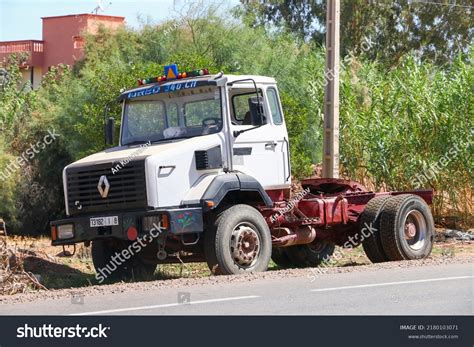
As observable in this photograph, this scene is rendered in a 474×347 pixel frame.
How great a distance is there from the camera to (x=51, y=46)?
4156 centimetres

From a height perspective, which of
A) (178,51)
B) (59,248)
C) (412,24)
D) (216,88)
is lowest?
(59,248)

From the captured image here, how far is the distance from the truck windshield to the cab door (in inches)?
13.4

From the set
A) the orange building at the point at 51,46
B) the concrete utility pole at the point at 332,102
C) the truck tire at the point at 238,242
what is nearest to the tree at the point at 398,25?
the orange building at the point at 51,46

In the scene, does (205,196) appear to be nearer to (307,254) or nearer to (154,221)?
(154,221)

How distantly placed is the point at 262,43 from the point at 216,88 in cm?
1349

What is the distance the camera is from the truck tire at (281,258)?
16.9m

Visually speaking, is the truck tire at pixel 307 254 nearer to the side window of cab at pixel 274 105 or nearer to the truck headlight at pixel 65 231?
the side window of cab at pixel 274 105

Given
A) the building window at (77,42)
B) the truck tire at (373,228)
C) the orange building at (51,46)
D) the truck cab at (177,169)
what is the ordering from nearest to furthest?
the truck cab at (177,169), the truck tire at (373,228), the building window at (77,42), the orange building at (51,46)

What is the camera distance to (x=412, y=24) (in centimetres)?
4747

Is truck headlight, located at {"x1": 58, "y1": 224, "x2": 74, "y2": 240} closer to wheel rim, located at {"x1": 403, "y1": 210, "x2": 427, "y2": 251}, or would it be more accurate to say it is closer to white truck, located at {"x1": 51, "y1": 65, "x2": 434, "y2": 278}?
white truck, located at {"x1": 51, "y1": 65, "x2": 434, "y2": 278}

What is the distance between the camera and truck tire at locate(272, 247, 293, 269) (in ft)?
55.4

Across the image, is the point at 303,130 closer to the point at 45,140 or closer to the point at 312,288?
the point at 45,140

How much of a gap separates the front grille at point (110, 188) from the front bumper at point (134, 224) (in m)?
0.17
